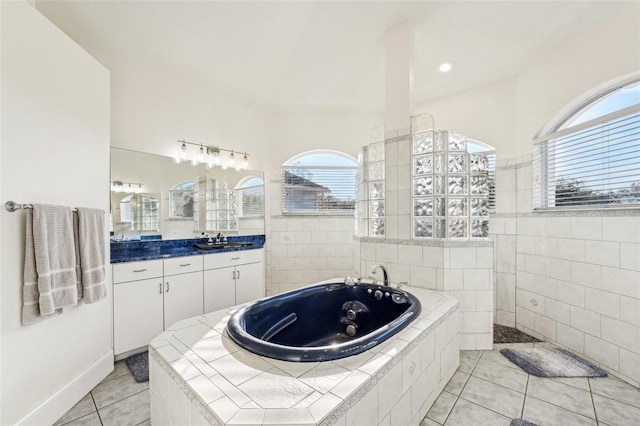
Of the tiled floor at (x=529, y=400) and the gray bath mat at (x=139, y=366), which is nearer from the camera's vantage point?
the tiled floor at (x=529, y=400)

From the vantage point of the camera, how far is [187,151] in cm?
308

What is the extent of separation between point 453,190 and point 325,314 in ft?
4.90

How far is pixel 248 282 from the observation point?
9.94 ft

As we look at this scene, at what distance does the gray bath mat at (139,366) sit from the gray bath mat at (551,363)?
278 centimetres

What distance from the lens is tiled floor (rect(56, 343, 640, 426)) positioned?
4.97ft

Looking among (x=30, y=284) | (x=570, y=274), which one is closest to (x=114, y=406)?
(x=30, y=284)

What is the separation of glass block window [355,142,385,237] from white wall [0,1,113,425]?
2.18 meters

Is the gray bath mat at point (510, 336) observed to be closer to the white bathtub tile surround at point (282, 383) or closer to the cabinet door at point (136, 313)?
the white bathtub tile surround at point (282, 383)

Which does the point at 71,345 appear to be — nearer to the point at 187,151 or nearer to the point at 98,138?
the point at 98,138

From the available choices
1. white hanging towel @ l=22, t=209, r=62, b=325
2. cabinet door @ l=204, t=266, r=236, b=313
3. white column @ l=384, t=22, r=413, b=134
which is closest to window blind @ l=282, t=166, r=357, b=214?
cabinet door @ l=204, t=266, r=236, b=313

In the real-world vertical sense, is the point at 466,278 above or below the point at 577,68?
below

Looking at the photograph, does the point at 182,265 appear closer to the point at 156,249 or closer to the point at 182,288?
the point at 182,288

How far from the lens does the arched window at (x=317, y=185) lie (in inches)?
150


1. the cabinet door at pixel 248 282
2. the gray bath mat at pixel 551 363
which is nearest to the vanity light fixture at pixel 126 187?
the cabinet door at pixel 248 282
